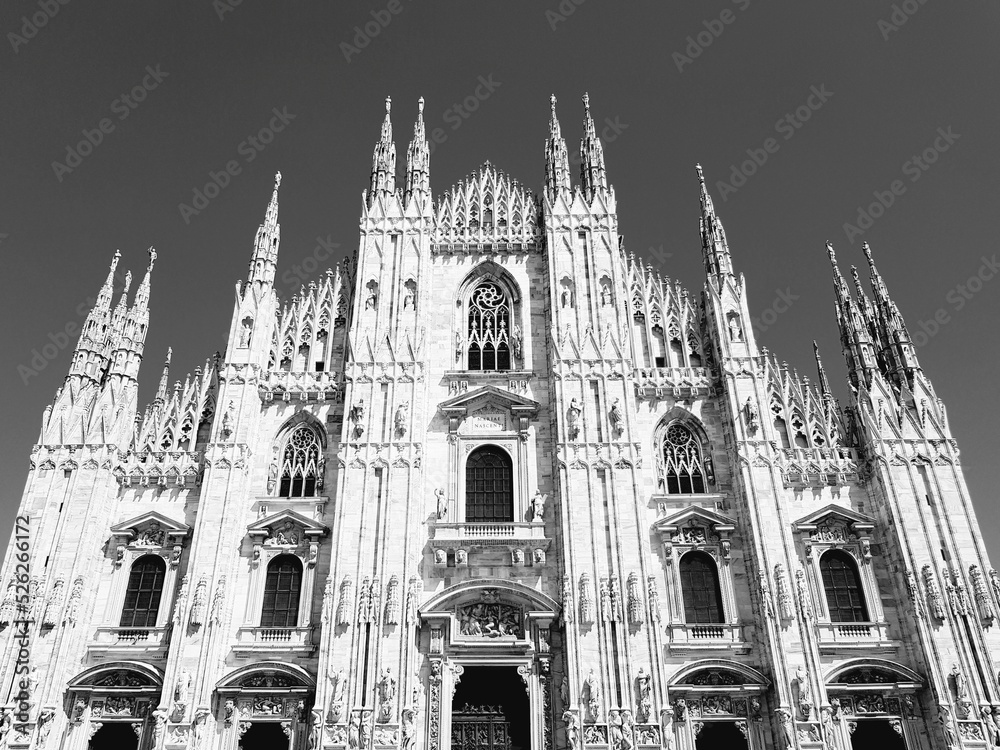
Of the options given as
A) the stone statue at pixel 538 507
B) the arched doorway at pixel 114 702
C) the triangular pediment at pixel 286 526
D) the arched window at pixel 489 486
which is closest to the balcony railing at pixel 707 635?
the stone statue at pixel 538 507

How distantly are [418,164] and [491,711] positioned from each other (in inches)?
908

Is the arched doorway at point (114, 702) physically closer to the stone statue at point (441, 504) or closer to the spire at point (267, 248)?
the stone statue at point (441, 504)

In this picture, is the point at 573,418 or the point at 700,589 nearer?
the point at 700,589

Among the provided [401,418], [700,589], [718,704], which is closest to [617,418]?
[700,589]

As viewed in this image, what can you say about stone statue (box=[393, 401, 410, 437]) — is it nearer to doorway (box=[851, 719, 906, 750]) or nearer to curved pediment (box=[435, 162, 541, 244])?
curved pediment (box=[435, 162, 541, 244])

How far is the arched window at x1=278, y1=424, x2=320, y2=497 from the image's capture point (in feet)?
94.5

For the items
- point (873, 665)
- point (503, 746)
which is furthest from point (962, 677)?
point (503, 746)

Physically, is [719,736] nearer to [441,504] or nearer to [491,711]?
[491,711]

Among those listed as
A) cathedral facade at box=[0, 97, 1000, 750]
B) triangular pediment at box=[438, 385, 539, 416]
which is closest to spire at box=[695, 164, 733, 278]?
cathedral facade at box=[0, 97, 1000, 750]

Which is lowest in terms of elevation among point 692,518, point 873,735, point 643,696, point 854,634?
point 873,735

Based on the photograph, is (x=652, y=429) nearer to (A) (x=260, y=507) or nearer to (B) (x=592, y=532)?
(B) (x=592, y=532)

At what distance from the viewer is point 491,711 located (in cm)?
2489

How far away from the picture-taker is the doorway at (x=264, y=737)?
80.2 ft

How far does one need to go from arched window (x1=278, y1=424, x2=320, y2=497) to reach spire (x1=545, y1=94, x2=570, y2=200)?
47.9 feet
